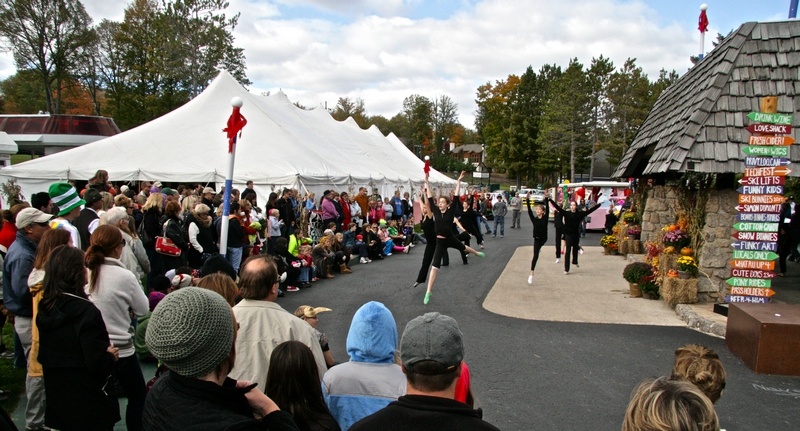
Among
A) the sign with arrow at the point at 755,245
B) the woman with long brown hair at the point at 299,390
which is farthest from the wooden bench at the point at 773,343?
the woman with long brown hair at the point at 299,390

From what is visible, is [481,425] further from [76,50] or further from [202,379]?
[76,50]

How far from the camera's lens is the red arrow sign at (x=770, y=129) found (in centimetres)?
754

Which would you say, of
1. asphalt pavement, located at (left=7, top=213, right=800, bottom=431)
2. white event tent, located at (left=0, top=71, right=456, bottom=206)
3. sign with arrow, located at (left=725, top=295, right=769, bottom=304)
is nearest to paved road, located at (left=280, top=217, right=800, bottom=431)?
asphalt pavement, located at (left=7, top=213, right=800, bottom=431)

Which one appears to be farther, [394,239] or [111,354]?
[394,239]

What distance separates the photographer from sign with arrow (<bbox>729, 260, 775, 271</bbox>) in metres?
7.91

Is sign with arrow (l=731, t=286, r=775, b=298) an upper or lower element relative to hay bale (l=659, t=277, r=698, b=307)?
upper

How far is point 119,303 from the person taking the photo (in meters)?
3.86

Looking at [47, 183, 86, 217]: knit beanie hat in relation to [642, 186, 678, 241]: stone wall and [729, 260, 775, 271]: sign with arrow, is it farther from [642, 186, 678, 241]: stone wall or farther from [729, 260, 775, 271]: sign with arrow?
[642, 186, 678, 241]: stone wall

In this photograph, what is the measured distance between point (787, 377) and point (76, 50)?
159ft

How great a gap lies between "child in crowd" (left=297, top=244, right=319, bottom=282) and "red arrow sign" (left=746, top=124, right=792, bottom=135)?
27.1ft

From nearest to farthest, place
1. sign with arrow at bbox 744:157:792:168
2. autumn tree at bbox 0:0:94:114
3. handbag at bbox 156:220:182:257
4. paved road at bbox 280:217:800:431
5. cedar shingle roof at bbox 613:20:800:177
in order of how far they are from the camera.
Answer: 1. paved road at bbox 280:217:800:431
2. sign with arrow at bbox 744:157:792:168
3. handbag at bbox 156:220:182:257
4. cedar shingle roof at bbox 613:20:800:177
5. autumn tree at bbox 0:0:94:114

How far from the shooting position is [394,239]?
1733 centimetres

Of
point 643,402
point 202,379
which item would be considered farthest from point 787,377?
point 202,379

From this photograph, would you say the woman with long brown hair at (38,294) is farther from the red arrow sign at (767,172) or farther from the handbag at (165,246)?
the red arrow sign at (767,172)
